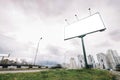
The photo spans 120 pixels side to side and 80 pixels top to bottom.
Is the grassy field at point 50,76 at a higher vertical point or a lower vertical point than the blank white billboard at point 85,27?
lower

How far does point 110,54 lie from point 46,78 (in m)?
114

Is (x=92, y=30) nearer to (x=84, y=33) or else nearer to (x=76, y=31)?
(x=84, y=33)

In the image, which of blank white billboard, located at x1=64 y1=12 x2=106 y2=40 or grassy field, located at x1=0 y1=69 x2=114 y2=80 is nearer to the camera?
grassy field, located at x1=0 y1=69 x2=114 y2=80

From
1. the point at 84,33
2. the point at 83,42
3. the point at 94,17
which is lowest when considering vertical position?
the point at 83,42

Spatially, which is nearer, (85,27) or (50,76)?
(50,76)

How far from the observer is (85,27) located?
61.0 ft

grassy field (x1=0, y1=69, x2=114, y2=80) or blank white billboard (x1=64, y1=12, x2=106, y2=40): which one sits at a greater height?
blank white billboard (x1=64, y1=12, x2=106, y2=40)

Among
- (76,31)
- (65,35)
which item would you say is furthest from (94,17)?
(65,35)

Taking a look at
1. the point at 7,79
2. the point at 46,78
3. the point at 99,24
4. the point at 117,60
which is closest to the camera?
the point at 7,79

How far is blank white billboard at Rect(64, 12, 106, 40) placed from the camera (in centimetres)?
1690

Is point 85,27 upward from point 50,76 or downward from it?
upward

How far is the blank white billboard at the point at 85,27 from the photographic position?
16.9 meters

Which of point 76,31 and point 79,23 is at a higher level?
point 79,23

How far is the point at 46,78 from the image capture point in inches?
363
